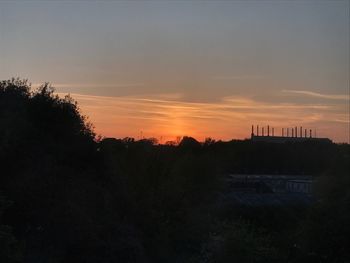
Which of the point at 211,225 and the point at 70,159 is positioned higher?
the point at 70,159

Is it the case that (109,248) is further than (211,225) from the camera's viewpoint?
No

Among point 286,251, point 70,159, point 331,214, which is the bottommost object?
point 286,251

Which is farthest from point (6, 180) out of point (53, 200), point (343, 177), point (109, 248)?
point (343, 177)

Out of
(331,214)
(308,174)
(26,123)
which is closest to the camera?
(26,123)

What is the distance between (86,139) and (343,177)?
A: 19.6 metres

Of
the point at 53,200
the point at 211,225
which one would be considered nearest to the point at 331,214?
the point at 211,225

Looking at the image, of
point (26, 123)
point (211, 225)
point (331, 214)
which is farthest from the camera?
point (211, 225)

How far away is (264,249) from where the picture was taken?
21.4 m

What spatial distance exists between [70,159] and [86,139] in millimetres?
1723

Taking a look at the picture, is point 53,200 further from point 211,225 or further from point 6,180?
point 211,225

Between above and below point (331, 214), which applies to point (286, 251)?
below

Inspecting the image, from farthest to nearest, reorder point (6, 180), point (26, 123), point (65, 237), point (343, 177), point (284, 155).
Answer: point (284, 155)
point (343, 177)
point (26, 123)
point (6, 180)
point (65, 237)

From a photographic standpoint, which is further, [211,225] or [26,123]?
[211,225]

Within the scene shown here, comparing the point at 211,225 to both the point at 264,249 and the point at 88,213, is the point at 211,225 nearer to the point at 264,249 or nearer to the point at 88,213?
the point at 264,249
